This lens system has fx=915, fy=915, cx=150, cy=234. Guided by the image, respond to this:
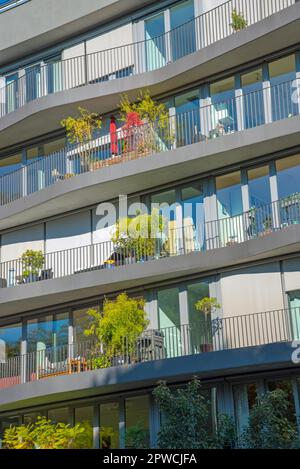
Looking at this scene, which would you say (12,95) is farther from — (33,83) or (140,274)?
(140,274)

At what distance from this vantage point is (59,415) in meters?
30.5

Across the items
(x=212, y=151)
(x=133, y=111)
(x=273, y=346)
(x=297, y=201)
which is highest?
(x=133, y=111)

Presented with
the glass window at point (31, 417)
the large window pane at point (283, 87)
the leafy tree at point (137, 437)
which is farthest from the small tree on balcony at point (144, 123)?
the glass window at point (31, 417)

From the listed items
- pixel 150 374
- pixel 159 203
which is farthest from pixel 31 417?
pixel 159 203

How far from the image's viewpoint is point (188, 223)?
2978 cm

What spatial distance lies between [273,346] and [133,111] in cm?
1034

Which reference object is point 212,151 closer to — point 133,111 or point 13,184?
point 133,111

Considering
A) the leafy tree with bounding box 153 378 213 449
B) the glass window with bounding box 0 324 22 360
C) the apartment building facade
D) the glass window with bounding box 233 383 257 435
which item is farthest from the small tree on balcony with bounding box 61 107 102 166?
the leafy tree with bounding box 153 378 213 449

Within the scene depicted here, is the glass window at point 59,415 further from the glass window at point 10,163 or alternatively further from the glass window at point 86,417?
the glass window at point 10,163

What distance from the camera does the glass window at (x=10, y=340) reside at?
32.9 meters

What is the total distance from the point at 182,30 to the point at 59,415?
13846mm

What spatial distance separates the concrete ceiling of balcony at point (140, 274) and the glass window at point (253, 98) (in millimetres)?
4485
